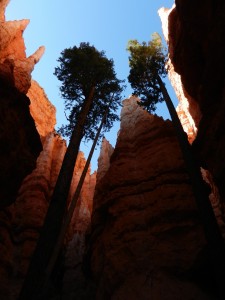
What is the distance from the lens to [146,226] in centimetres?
1634

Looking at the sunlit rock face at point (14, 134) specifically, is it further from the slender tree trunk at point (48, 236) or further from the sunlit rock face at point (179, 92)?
the sunlit rock face at point (179, 92)

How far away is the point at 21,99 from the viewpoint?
13.4 metres

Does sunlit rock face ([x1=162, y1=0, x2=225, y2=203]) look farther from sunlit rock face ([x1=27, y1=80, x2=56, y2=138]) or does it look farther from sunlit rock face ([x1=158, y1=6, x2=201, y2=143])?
sunlit rock face ([x1=27, y1=80, x2=56, y2=138])

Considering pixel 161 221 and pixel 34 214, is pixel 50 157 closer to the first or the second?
pixel 34 214

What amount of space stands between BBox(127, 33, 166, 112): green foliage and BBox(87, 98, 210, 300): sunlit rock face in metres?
2.76

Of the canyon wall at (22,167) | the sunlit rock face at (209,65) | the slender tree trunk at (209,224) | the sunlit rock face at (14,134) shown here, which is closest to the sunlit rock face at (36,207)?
the canyon wall at (22,167)

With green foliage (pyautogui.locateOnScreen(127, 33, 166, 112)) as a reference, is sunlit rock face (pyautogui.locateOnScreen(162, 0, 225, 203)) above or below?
below

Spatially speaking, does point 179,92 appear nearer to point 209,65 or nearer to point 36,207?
point 36,207

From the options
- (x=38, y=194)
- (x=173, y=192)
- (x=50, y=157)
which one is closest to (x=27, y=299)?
(x=173, y=192)

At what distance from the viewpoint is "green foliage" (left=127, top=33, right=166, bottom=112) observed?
19500mm

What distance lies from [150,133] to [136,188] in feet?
16.0

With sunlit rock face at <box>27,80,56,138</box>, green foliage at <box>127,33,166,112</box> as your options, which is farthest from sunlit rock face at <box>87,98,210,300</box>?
sunlit rock face at <box>27,80,56,138</box>

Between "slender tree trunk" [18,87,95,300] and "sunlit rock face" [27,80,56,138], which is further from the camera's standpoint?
"sunlit rock face" [27,80,56,138]

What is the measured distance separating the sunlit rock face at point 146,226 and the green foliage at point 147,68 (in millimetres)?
2758
